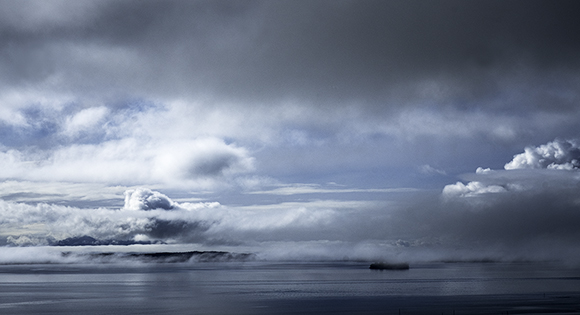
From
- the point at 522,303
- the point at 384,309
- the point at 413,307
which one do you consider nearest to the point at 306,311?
the point at 384,309

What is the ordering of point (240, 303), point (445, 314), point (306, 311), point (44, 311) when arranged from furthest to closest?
point (240, 303)
point (44, 311)
point (306, 311)
point (445, 314)

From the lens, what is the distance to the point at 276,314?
10569cm

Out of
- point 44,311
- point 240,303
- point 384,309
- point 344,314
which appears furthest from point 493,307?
point 44,311

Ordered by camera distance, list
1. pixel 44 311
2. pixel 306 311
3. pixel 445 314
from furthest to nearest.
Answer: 1. pixel 44 311
2. pixel 306 311
3. pixel 445 314

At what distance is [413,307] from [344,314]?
2142 cm

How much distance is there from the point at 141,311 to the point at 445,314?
213ft

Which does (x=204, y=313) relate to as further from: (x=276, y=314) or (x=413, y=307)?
(x=413, y=307)

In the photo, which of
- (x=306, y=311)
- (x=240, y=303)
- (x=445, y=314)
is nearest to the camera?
(x=445, y=314)

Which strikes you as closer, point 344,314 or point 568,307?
point 344,314

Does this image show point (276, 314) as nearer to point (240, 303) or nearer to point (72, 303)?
point (240, 303)

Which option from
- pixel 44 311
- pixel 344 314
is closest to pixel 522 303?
pixel 344 314

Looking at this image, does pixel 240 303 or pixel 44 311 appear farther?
pixel 240 303

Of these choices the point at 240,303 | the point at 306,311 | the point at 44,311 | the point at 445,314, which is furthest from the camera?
the point at 240,303

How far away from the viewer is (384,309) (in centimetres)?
11356
